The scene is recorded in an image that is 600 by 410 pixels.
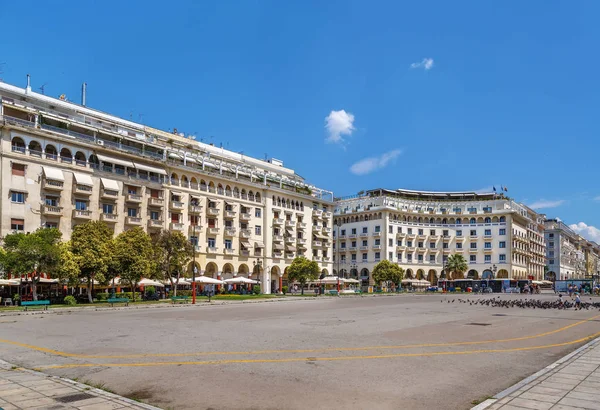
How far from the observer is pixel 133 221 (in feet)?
201

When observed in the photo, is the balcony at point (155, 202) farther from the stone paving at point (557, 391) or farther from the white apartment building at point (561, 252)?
the white apartment building at point (561, 252)

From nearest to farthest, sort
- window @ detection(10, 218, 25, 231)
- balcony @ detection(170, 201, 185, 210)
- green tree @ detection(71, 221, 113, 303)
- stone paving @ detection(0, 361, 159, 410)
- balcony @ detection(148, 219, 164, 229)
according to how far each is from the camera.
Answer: stone paving @ detection(0, 361, 159, 410)
green tree @ detection(71, 221, 113, 303)
window @ detection(10, 218, 25, 231)
balcony @ detection(148, 219, 164, 229)
balcony @ detection(170, 201, 185, 210)

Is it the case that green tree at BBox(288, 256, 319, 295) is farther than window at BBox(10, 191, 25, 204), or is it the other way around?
green tree at BBox(288, 256, 319, 295)

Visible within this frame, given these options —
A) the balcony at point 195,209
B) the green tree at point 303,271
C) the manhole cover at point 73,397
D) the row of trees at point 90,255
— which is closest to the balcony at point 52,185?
the row of trees at point 90,255

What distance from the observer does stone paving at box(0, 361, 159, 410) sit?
8.46 metres

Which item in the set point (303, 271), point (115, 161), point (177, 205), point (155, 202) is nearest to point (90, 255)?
point (115, 161)

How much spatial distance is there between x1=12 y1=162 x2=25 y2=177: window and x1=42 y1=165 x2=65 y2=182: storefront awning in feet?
6.74

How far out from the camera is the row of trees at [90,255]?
40.7 metres

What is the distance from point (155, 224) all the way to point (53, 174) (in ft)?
46.1

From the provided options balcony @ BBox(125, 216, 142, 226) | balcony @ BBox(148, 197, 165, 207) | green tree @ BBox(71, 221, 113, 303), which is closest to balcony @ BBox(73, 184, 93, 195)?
balcony @ BBox(125, 216, 142, 226)

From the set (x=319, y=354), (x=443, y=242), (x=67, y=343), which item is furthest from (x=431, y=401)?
(x=443, y=242)

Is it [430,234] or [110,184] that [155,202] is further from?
[430,234]

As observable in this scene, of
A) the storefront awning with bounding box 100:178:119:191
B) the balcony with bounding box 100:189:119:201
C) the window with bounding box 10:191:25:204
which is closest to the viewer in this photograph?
the window with bounding box 10:191:25:204

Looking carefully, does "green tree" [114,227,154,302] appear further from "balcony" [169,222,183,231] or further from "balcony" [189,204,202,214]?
"balcony" [189,204,202,214]
